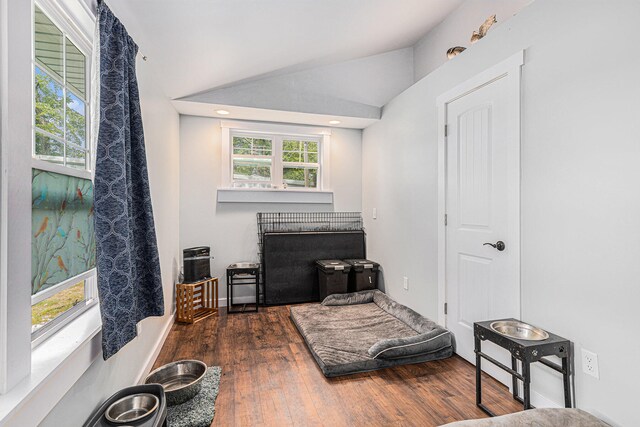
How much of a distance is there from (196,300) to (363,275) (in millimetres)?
1970

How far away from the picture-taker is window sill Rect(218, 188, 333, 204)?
404 centimetres

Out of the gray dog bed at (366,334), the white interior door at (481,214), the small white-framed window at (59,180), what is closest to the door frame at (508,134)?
the white interior door at (481,214)

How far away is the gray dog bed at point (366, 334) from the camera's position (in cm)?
239

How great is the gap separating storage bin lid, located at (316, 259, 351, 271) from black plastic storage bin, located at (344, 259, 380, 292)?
Result: 8 cm

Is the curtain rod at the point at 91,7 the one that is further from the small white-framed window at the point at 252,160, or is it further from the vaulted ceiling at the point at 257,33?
the small white-framed window at the point at 252,160

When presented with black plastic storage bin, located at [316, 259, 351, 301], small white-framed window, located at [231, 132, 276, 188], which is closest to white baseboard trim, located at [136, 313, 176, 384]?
black plastic storage bin, located at [316, 259, 351, 301]

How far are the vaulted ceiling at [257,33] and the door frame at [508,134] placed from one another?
3.22 feet

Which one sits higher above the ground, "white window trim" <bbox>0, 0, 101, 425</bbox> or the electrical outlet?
"white window trim" <bbox>0, 0, 101, 425</bbox>

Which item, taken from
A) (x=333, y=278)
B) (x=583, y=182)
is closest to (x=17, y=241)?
(x=583, y=182)

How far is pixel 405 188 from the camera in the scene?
11.0ft

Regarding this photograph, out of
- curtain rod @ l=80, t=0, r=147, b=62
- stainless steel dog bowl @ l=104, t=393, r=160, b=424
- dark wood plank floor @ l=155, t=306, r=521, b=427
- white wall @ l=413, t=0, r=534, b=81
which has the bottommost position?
dark wood plank floor @ l=155, t=306, r=521, b=427

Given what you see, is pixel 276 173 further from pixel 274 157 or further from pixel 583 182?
pixel 583 182

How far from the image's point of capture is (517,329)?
1932 millimetres

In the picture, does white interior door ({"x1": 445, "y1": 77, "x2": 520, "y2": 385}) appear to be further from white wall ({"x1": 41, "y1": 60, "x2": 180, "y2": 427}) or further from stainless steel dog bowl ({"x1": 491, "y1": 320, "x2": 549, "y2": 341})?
white wall ({"x1": 41, "y1": 60, "x2": 180, "y2": 427})
